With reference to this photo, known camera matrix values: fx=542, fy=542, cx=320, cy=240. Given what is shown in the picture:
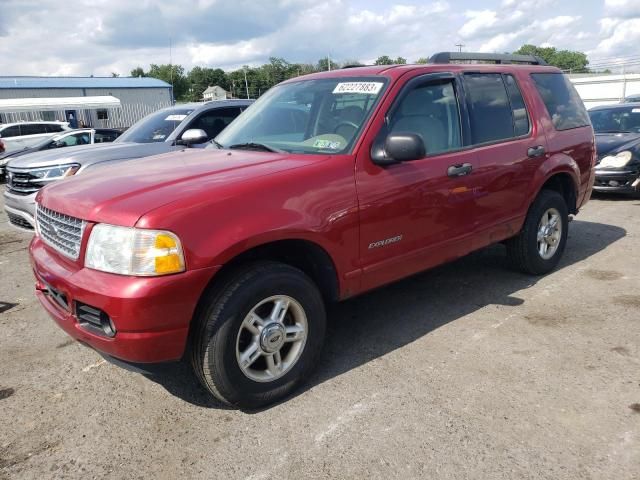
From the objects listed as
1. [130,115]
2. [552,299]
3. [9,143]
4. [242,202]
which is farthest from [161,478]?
[130,115]

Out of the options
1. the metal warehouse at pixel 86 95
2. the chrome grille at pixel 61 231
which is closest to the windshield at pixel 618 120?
the chrome grille at pixel 61 231

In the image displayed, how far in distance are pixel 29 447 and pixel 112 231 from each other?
47.9 inches

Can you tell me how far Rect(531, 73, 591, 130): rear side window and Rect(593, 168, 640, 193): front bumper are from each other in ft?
11.9

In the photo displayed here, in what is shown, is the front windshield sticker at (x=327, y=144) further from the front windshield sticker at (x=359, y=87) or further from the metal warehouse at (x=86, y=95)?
the metal warehouse at (x=86, y=95)

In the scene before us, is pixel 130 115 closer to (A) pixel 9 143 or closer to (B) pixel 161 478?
(A) pixel 9 143

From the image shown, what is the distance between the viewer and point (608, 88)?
3638 cm

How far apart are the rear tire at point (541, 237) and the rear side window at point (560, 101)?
72cm

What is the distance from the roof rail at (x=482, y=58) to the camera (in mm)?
4527

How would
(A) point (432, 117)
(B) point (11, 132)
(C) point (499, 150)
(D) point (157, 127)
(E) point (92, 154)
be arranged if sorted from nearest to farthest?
(A) point (432, 117) → (C) point (499, 150) → (E) point (92, 154) → (D) point (157, 127) → (B) point (11, 132)

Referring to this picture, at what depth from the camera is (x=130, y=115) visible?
1671 inches

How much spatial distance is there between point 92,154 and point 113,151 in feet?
0.81

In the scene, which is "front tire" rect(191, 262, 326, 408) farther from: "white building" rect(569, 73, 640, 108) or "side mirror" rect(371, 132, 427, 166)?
"white building" rect(569, 73, 640, 108)

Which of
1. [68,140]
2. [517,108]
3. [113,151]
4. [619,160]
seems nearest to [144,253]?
[517,108]

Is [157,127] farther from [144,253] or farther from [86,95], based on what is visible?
[86,95]
